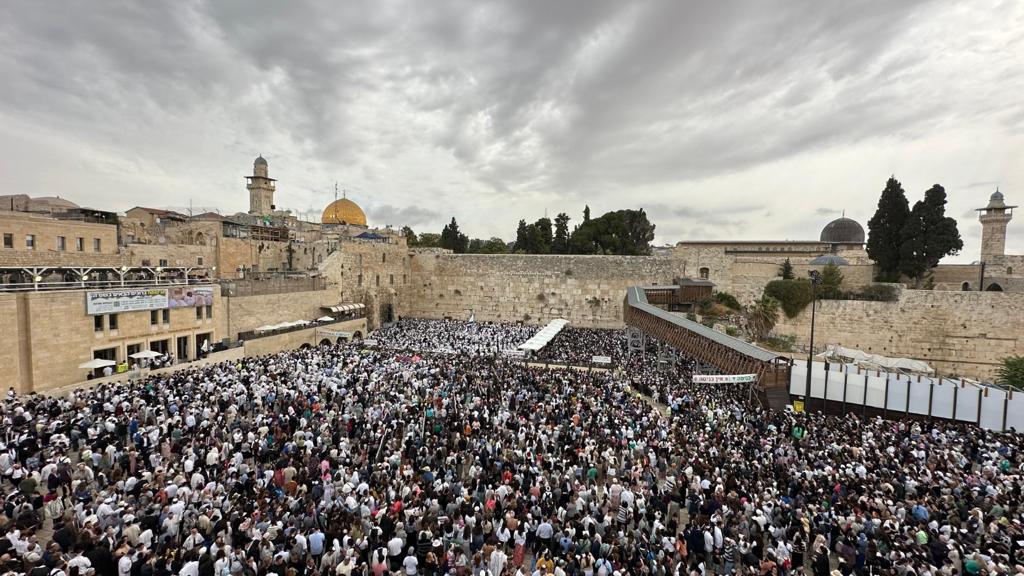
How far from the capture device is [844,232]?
40125mm

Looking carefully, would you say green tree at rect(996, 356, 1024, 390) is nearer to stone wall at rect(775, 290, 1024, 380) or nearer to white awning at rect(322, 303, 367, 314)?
stone wall at rect(775, 290, 1024, 380)

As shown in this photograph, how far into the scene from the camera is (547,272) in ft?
112

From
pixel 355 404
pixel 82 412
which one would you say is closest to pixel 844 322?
pixel 355 404

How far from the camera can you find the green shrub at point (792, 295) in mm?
27750

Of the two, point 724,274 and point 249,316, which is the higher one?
Answer: point 724,274

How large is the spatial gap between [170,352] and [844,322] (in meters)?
35.9

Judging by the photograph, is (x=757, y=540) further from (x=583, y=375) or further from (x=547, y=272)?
(x=547, y=272)

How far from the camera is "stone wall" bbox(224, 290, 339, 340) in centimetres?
2255

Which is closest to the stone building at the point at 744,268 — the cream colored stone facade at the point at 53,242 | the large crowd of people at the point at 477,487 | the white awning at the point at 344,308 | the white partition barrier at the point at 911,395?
the white partition barrier at the point at 911,395

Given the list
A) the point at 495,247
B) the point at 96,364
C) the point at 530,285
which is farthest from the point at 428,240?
the point at 96,364

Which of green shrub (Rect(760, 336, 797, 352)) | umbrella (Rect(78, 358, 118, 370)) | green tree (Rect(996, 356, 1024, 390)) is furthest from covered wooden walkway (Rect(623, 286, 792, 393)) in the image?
umbrella (Rect(78, 358, 118, 370))

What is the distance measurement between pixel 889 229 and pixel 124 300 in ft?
137

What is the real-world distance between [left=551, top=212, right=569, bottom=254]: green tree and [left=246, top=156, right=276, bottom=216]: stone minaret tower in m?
32.1

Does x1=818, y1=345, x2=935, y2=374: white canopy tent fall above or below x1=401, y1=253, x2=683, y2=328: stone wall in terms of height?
below
